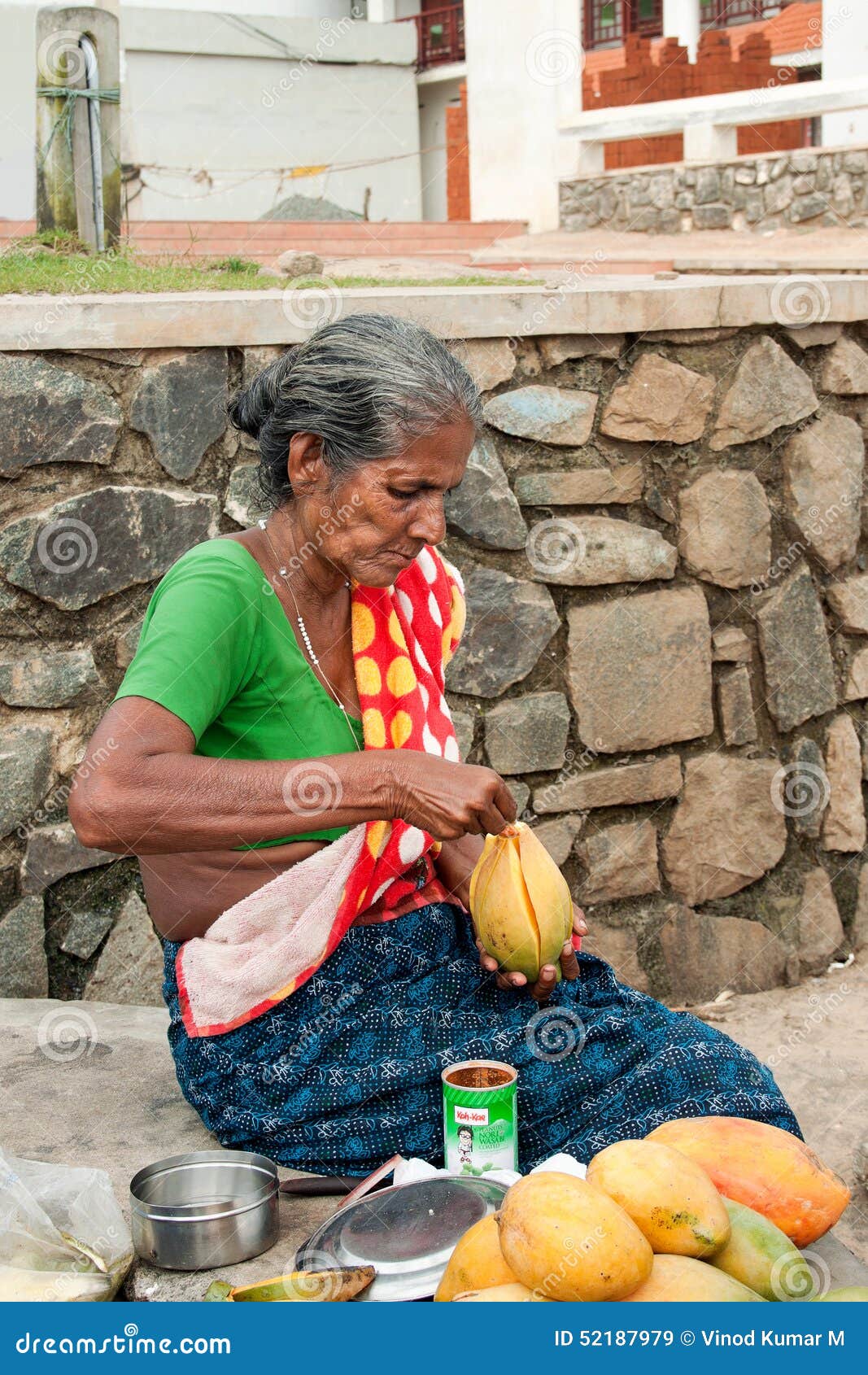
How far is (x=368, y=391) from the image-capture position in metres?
2.10

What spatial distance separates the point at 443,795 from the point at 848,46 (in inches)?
359

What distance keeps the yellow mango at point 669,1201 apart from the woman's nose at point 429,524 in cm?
98

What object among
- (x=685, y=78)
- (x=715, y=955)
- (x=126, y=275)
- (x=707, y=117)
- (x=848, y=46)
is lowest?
(x=715, y=955)

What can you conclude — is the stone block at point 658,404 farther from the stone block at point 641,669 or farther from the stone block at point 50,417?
the stone block at point 50,417

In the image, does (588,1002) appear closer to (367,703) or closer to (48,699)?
(367,703)

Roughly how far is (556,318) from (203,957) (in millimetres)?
2193

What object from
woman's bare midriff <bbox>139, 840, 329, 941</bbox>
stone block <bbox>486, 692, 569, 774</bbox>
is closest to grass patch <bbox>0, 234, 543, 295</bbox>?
stone block <bbox>486, 692, 569, 774</bbox>

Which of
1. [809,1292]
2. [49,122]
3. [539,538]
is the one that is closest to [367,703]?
[809,1292]

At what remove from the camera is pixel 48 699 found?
3271mm

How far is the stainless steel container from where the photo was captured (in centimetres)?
184

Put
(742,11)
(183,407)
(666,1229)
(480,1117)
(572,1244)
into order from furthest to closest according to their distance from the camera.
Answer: (742,11) → (183,407) → (480,1117) → (666,1229) → (572,1244)

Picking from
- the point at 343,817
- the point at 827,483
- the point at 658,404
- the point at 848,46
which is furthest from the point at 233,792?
the point at 848,46

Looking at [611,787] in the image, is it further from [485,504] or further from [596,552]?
[485,504]

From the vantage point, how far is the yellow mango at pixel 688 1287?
57.8 inches
